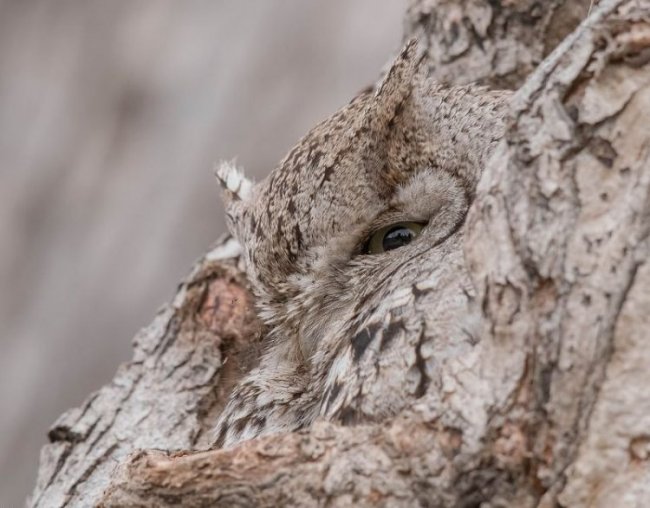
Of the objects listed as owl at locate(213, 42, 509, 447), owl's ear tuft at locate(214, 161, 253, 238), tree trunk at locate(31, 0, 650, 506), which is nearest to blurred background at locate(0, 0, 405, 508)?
owl's ear tuft at locate(214, 161, 253, 238)

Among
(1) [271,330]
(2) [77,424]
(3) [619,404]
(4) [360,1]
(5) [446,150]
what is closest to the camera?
(3) [619,404]

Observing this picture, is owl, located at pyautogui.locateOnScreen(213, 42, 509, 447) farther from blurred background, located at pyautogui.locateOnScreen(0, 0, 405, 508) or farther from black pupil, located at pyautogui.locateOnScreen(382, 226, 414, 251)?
blurred background, located at pyautogui.locateOnScreen(0, 0, 405, 508)

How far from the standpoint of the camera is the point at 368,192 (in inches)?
87.6

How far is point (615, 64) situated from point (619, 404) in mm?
467

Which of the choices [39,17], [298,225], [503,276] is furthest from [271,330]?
[39,17]

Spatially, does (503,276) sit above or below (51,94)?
below

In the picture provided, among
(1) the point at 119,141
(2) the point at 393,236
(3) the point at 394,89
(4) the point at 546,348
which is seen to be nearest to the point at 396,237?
(2) the point at 393,236

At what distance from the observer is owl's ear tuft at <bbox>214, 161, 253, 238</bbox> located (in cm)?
259

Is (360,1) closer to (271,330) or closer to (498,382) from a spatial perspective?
(271,330)

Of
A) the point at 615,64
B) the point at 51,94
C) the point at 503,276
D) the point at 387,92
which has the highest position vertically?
the point at 51,94

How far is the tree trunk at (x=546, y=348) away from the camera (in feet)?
5.01

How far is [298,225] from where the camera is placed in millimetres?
2244

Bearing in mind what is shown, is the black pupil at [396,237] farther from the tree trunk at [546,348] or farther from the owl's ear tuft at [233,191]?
the tree trunk at [546,348]

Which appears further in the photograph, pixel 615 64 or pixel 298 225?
pixel 298 225
